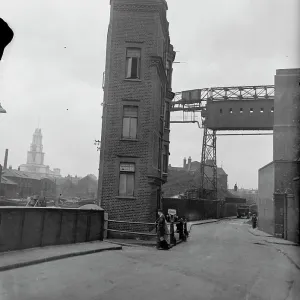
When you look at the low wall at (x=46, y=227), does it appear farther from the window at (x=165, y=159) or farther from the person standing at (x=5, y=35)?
the window at (x=165, y=159)

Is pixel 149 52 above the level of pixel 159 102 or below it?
above

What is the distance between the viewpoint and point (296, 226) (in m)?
22.4

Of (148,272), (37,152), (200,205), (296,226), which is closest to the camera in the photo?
(148,272)

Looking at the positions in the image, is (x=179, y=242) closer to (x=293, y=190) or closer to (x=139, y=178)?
(x=139, y=178)

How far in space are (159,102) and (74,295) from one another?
16.8m

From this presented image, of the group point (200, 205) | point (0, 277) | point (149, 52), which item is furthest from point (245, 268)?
point (200, 205)

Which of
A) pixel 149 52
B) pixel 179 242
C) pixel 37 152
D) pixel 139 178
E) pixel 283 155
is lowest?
pixel 179 242

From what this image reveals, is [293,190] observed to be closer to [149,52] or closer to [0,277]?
[149,52]

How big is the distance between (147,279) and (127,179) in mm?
11092

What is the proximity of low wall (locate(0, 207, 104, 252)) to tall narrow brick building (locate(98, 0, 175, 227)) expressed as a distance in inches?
120

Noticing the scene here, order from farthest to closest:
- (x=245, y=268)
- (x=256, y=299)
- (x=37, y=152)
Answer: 1. (x=37, y=152)
2. (x=245, y=268)
3. (x=256, y=299)

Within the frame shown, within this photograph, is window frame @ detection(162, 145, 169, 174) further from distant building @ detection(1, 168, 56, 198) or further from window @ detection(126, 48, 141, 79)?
distant building @ detection(1, 168, 56, 198)

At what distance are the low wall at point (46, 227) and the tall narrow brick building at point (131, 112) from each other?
304cm

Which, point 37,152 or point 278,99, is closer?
point 278,99
